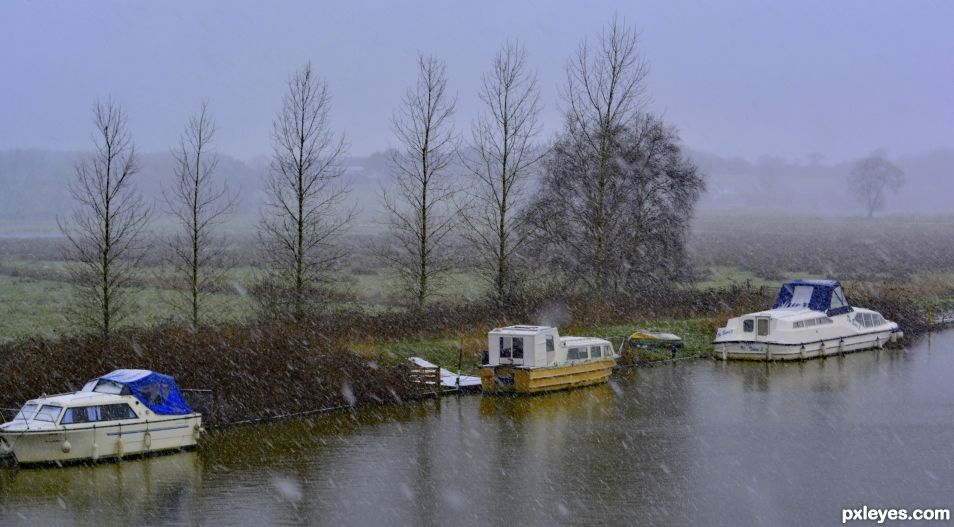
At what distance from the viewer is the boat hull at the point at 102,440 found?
29297mm

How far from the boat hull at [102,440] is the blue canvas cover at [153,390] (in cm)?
44

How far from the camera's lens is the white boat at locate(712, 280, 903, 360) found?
52344mm

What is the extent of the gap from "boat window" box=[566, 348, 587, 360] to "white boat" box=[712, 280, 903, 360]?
38.4 feet

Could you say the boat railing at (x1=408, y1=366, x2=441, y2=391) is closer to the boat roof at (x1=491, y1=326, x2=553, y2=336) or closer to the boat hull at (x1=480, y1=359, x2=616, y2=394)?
the boat hull at (x1=480, y1=359, x2=616, y2=394)

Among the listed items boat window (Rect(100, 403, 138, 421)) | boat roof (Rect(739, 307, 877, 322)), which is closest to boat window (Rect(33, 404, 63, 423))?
boat window (Rect(100, 403, 138, 421))

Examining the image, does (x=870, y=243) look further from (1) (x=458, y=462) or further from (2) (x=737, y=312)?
(1) (x=458, y=462)

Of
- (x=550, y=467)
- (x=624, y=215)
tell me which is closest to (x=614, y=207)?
(x=624, y=215)

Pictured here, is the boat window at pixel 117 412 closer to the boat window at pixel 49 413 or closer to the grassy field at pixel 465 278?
the boat window at pixel 49 413

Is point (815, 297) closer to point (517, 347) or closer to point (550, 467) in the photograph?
point (517, 347)

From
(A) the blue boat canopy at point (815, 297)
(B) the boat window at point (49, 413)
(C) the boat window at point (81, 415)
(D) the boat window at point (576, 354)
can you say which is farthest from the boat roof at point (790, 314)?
(B) the boat window at point (49, 413)

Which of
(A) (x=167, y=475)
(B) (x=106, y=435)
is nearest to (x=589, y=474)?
(A) (x=167, y=475)

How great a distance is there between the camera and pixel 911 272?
9606 centimetres

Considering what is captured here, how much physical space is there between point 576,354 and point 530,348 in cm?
281

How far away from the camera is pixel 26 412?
99.8 ft
